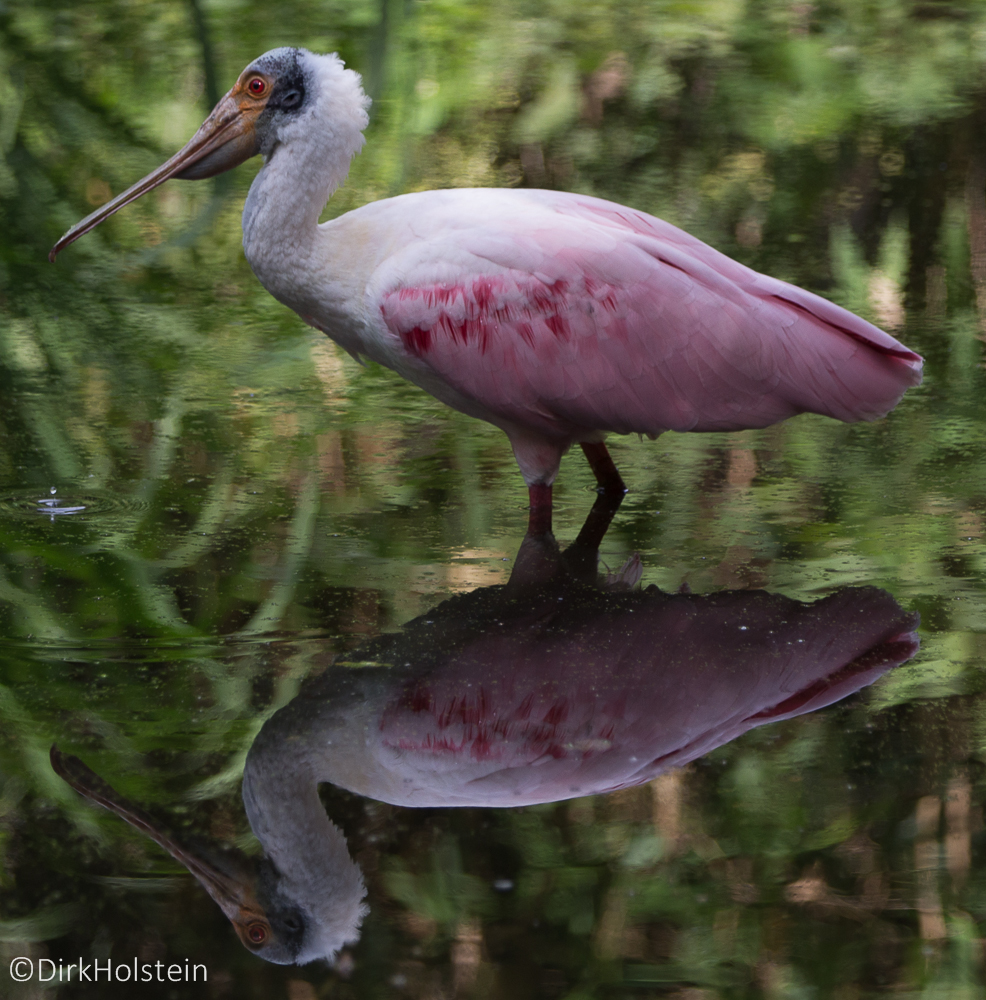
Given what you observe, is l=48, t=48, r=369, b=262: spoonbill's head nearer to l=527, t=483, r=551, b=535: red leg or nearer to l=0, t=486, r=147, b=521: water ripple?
l=0, t=486, r=147, b=521: water ripple

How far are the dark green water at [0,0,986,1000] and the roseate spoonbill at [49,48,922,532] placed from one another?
0.50 m

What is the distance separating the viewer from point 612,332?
4.89 metres

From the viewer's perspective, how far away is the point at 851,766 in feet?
12.5

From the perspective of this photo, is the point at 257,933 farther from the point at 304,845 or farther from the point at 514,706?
the point at 514,706

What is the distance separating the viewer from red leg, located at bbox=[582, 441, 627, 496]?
5.50 meters

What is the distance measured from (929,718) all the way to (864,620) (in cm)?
55

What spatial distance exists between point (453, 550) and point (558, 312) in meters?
0.87

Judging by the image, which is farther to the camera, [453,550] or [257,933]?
[453,550]

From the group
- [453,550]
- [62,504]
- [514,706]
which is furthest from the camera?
[62,504]

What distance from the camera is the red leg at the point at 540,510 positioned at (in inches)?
204

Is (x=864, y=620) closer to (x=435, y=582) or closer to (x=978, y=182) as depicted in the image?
(x=435, y=582)

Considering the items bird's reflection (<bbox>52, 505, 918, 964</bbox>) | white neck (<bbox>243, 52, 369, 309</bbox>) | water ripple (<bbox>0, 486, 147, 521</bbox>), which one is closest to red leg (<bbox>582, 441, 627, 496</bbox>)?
bird's reflection (<bbox>52, 505, 918, 964</bbox>)

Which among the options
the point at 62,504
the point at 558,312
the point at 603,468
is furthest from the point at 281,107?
the point at 603,468

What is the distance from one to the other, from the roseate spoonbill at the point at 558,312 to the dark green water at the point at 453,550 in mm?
502
